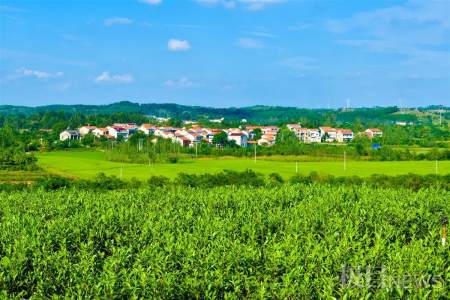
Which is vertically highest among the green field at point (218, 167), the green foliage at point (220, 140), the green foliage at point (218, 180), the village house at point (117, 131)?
the village house at point (117, 131)

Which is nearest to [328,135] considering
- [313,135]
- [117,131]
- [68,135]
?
[313,135]

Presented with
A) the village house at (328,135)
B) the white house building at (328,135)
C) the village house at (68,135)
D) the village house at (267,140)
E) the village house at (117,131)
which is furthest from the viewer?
the village house at (117,131)

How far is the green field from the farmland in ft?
130

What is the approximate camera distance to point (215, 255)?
13.9m

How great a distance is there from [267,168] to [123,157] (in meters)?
22.1

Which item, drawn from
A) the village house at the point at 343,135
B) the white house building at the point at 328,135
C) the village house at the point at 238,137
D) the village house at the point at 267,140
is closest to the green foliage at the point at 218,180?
the village house at the point at 267,140

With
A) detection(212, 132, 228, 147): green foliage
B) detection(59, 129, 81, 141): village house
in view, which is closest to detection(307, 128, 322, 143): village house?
detection(212, 132, 228, 147): green foliage

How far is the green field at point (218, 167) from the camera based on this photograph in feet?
210

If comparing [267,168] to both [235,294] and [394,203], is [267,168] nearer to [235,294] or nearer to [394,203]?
[394,203]

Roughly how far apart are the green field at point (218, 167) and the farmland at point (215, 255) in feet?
130

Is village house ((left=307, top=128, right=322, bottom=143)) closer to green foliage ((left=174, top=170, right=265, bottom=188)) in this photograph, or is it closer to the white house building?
the white house building

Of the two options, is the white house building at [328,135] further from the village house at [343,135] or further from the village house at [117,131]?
the village house at [117,131]

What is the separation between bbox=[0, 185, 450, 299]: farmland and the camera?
1211 cm

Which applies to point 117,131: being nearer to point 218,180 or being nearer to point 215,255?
point 218,180
